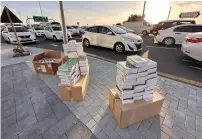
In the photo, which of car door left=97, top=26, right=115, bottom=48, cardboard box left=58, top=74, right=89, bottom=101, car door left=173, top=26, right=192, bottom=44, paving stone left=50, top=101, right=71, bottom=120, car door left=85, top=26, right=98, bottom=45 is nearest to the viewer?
paving stone left=50, top=101, right=71, bottom=120

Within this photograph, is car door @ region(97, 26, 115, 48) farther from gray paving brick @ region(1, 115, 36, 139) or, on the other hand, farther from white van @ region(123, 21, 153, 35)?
white van @ region(123, 21, 153, 35)

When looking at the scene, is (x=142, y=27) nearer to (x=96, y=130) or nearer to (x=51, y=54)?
(x=51, y=54)

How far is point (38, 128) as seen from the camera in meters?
1.89

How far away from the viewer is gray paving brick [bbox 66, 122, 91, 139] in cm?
175

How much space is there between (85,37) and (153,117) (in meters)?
6.77

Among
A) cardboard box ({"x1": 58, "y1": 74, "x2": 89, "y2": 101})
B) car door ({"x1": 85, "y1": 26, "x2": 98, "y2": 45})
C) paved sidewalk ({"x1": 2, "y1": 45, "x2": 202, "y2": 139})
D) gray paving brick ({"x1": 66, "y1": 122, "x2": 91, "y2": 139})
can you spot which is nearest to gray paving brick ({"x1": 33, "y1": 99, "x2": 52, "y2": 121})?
paved sidewalk ({"x1": 2, "y1": 45, "x2": 202, "y2": 139})

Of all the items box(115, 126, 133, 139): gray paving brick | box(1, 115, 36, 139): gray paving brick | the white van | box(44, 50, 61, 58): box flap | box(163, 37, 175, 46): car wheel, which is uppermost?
the white van

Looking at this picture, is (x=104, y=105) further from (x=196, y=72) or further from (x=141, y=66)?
(x=196, y=72)

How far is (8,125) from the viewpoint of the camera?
197 cm

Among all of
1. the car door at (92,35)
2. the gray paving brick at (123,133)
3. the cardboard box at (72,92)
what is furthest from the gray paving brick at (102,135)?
the car door at (92,35)

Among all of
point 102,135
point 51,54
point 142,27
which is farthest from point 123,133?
point 142,27

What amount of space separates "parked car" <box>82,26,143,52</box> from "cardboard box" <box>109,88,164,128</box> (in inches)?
162

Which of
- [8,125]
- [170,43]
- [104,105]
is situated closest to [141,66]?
[104,105]

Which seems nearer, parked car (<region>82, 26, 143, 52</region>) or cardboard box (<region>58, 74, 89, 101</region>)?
cardboard box (<region>58, 74, 89, 101</region>)
